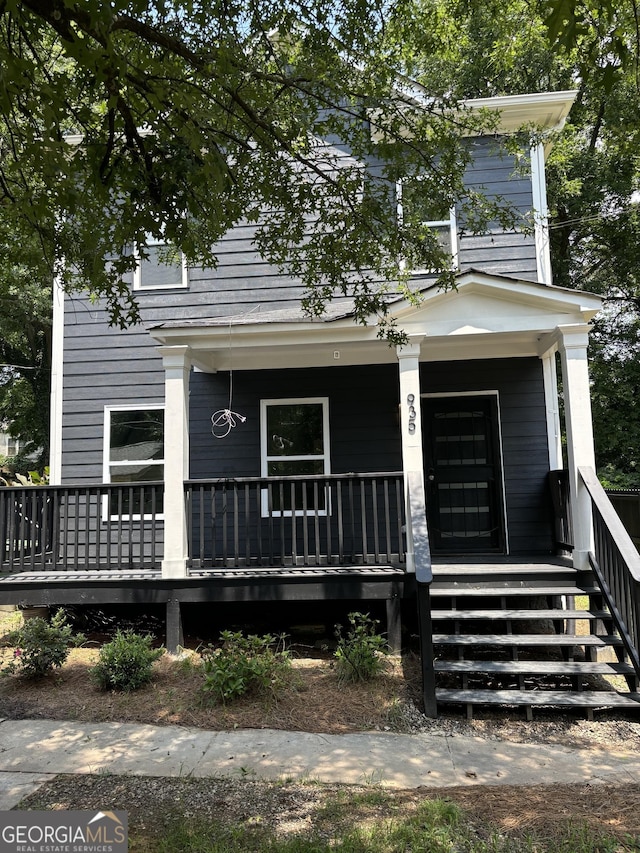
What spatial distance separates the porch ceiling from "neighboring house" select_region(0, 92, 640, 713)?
0.07ft

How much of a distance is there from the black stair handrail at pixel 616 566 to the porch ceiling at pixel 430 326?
67.2 inches

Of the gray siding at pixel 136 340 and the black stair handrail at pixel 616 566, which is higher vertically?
the gray siding at pixel 136 340

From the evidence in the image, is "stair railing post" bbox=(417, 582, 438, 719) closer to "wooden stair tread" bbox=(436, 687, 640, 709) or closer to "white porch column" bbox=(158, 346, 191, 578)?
"wooden stair tread" bbox=(436, 687, 640, 709)

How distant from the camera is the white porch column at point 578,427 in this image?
6094 millimetres

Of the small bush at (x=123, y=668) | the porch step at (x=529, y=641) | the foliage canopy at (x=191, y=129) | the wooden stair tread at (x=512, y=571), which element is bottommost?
the small bush at (x=123, y=668)

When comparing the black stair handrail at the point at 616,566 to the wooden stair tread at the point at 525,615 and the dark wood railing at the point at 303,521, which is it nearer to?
the wooden stair tread at the point at 525,615

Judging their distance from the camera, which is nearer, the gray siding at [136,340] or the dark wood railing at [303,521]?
the dark wood railing at [303,521]

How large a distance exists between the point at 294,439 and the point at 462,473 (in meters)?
2.29

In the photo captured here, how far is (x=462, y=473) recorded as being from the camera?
812cm

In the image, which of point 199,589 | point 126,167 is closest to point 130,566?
point 199,589

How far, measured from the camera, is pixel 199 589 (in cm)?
649

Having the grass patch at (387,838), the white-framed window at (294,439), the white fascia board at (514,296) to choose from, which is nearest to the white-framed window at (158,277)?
the white-framed window at (294,439)

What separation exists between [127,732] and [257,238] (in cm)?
424

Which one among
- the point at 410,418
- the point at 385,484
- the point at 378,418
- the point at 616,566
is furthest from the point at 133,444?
the point at 616,566
